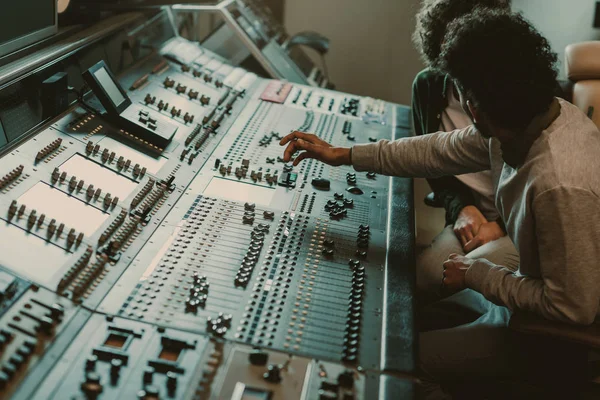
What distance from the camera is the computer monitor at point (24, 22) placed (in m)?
1.85

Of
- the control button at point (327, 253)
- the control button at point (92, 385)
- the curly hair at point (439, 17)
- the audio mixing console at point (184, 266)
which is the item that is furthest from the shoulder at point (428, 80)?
the control button at point (92, 385)

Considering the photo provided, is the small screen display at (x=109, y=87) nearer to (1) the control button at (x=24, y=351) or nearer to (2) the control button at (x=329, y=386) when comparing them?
(1) the control button at (x=24, y=351)

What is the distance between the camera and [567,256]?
144cm

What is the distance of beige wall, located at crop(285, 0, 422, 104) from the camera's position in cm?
439

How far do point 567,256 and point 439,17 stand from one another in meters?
1.19

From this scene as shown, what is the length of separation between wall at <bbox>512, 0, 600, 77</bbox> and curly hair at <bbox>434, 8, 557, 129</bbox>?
2221 mm

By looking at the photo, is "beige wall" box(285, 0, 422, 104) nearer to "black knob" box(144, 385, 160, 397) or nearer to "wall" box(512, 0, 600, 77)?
"wall" box(512, 0, 600, 77)

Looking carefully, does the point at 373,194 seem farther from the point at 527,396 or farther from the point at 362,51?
the point at 362,51

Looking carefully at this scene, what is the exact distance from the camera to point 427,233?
3832mm

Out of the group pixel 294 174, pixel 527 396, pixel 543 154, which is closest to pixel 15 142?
pixel 294 174

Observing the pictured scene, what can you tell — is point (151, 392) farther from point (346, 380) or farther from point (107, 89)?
point (107, 89)

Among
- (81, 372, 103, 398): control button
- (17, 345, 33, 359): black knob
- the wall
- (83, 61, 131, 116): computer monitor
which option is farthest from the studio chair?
the wall

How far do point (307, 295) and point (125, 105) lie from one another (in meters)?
1.01

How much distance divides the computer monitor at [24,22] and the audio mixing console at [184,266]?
255 millimetres
